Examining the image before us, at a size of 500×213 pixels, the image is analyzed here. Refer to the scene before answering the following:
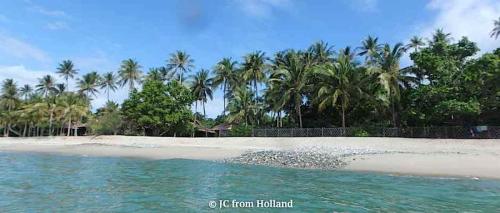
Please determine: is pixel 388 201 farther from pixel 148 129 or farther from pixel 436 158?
pixel 148 129

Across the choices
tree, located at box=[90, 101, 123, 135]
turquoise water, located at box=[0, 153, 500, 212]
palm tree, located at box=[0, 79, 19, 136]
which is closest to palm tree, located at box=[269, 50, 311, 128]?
tree, located at box=[90, 101, 123, 135]

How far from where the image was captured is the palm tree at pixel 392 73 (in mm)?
42219

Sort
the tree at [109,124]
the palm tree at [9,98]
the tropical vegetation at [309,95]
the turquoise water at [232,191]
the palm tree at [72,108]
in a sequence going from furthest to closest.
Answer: the palm tree at [9,98] < the palm tree at [72,108] < the tree at [109,124] < the tropical vegetation at [309,95] < the turquoise water at [232,191]

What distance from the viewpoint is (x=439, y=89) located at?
3844cm

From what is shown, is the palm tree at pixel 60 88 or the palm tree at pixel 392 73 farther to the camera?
the palm tree at pixel 60 88

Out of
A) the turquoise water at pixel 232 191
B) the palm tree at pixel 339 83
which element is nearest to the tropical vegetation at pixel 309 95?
the palm tree at pixel 339 83

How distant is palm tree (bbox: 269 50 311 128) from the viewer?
48.7 metres

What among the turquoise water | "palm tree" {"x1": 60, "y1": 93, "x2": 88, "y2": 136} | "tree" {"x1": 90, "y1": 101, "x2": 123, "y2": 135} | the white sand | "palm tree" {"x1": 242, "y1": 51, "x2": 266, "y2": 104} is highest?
"palm tree" {"x1": 242, "y1": 51, "x2": 266, "y2": 104}

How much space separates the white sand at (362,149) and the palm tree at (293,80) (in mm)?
10574

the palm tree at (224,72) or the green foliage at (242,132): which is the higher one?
the palm tree at (224,72)

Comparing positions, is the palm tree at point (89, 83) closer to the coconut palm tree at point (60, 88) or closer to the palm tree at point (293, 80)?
the coconut palm tree at point (60, 88)

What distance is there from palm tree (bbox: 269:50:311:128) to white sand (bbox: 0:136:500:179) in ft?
34.7

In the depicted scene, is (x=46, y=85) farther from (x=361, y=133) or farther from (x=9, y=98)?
(x=361, y=133)

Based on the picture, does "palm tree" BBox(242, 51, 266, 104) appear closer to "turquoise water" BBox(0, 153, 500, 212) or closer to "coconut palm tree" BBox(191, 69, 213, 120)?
"coconut palm tree" BBox(191, 69, 213, 120)
